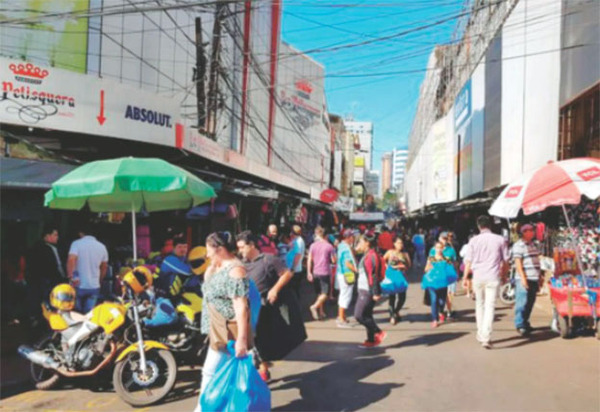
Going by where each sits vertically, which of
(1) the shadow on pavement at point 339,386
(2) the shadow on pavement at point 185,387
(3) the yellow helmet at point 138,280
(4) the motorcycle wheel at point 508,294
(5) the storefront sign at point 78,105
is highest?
(5) the storefront sign at point 78,105

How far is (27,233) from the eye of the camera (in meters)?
9.56

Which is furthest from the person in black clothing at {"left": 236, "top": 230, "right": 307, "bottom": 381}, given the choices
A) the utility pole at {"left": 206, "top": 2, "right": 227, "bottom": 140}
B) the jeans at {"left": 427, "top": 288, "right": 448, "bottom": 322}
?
the utility pole at {"left": 206, "top": 2, "right": 227, "bottom": 140}

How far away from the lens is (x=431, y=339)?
7.95 metres

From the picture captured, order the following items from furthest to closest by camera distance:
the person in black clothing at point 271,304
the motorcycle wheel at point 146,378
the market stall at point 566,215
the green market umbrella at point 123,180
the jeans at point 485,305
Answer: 1. the jeans at point 485,305
2. the market stall at point 566,215
3. the person in black clothing at point 271,304
4. the green market umbrella at point 123,180
5. the motorcycle wheel at point 146,378

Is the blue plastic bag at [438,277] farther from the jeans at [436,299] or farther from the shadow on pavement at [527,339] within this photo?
the shadow on pavement at [527,339]

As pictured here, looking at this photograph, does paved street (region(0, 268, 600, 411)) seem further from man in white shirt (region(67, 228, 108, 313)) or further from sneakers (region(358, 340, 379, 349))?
man in white shirt (region(67, 228, 108, 313))

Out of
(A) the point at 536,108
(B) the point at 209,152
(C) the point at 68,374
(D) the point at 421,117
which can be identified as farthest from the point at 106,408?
(D) the point at 421,117

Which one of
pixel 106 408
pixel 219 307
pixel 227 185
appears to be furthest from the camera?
pixel 227 185

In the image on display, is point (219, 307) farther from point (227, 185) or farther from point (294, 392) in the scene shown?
point (227, 185)

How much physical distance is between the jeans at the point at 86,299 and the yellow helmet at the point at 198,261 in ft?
4.47

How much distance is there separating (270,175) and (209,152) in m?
7.78

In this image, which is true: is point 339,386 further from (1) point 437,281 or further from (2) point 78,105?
(2) point 78,105

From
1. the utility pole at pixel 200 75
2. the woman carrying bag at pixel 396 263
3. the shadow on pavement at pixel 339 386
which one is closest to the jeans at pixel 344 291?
the woman carrying bag at pixel 396 263

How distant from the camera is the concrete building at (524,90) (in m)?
13.0
